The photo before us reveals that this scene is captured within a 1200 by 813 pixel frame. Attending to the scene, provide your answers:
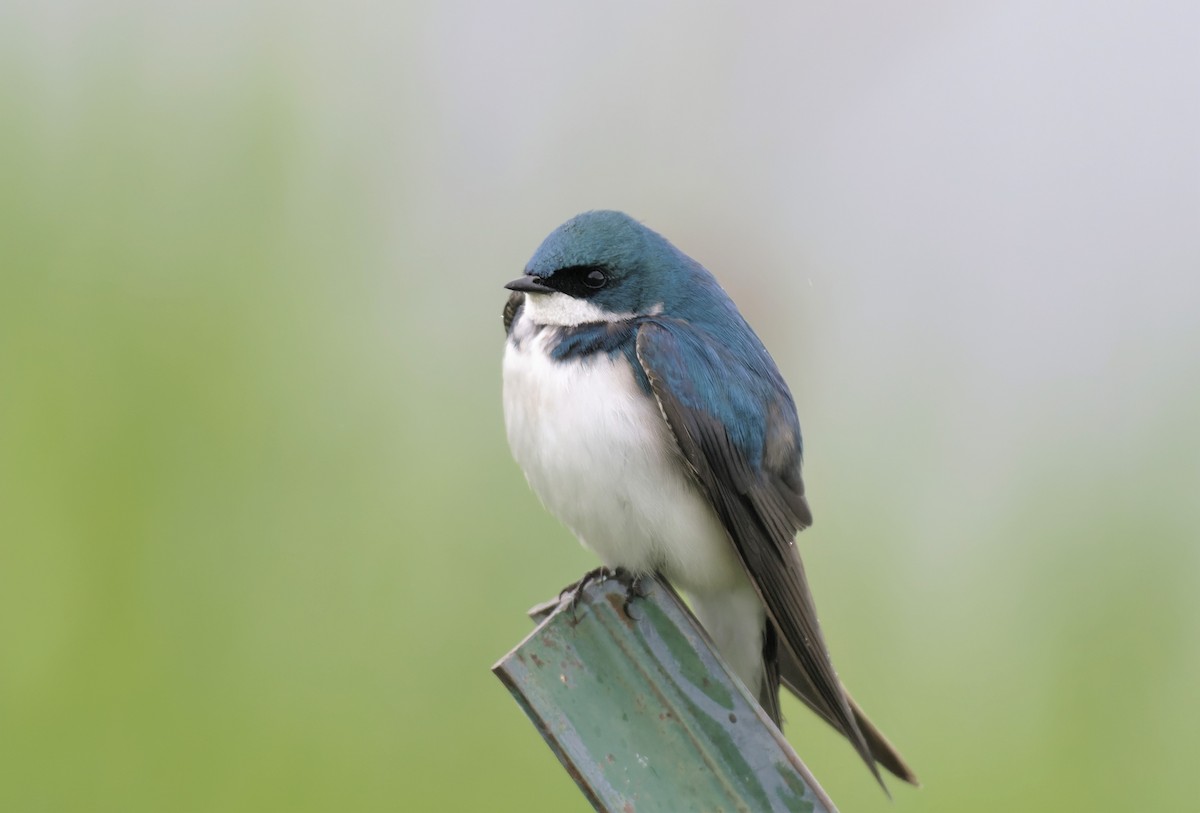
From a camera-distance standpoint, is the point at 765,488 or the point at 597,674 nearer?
the point at 597,674

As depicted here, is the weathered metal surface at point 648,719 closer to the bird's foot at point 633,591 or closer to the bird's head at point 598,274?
the bird's foot at point 633,591

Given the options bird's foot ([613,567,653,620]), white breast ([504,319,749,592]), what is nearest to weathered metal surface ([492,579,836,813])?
bird's foot ([613,567,653,620])

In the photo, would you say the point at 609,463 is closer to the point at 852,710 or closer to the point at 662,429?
the point at 662,429

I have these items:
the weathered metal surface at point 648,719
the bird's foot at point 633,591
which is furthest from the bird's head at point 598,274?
the weathered metal surface at point 648,719

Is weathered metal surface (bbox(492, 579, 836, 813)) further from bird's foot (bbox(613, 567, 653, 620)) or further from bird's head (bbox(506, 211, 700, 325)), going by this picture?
bird's head (bbox(506, 211, 700, 325))

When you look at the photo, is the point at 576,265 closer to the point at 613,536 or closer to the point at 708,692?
the point at 613,536

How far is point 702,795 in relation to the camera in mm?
811

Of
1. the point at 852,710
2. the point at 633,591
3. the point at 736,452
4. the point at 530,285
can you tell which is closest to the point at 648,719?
the point at 633,591

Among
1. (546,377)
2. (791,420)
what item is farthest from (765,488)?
(546,377)

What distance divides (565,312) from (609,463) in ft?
0.48

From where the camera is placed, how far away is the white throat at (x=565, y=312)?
4.14 feet

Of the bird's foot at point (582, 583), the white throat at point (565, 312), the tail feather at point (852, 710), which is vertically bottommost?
the tail feather at point (852, 710)

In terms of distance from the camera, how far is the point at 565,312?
1.27 m

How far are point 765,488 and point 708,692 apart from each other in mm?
418
